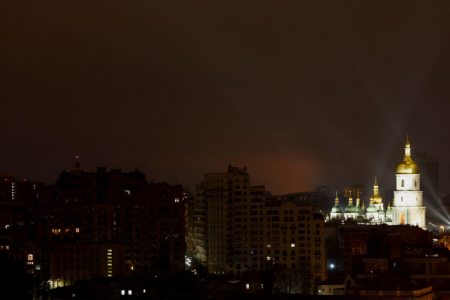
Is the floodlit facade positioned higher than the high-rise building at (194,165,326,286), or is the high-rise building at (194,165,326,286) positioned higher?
the floodlit facade

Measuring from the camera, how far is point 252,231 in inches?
2522

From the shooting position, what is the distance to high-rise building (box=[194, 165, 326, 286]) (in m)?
62.6

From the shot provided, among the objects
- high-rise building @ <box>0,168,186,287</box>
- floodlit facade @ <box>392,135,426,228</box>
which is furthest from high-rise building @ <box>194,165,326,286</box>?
floodlit facade @ <box>392,135,426,228</box>

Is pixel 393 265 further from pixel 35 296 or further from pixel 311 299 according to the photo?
pixel 35 296

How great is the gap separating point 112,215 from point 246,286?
43.7ft

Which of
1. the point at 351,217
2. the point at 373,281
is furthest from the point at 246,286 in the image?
the point at 351,217

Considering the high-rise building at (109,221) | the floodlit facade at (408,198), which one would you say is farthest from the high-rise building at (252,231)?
the floodlit facade at (408,198)

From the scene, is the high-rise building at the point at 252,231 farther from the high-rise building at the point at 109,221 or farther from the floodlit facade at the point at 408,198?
the floodlit facade at the point at 408,198

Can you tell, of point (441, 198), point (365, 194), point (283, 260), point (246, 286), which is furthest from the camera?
point (441, 198)

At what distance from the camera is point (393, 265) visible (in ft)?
167

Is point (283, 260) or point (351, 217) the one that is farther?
point (351, 217)

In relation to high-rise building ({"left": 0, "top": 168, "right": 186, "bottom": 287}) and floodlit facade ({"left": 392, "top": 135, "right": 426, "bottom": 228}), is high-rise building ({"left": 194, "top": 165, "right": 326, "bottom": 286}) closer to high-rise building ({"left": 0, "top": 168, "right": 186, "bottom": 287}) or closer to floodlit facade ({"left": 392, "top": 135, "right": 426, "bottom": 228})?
high-rise building ({"left": 0, "top": 168, "right": 186, "bottom": 287})

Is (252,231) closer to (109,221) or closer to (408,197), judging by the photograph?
(109,221)

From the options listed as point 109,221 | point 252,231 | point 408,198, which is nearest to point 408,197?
point 408,198
